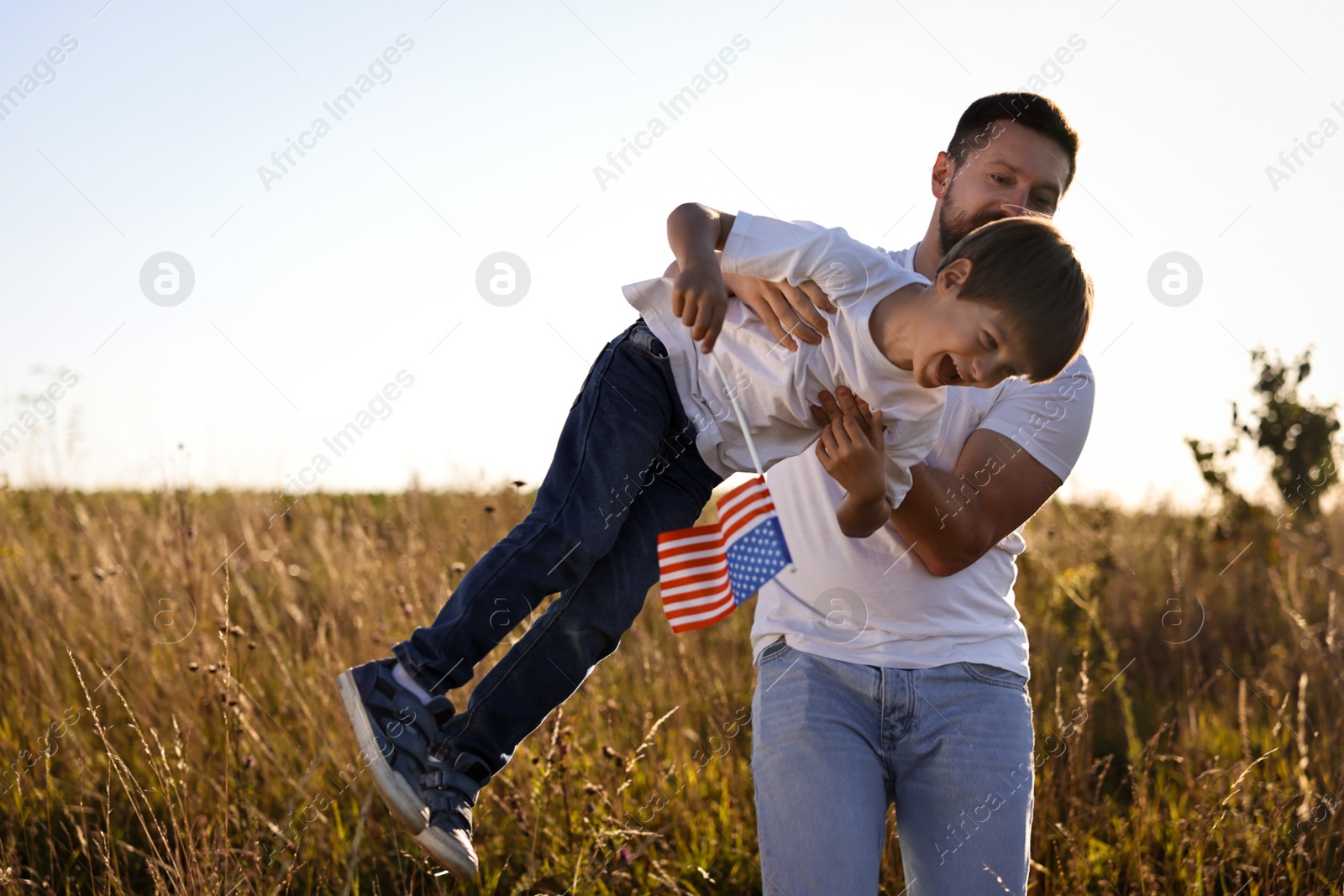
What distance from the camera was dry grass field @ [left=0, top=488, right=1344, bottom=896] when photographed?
117 inches

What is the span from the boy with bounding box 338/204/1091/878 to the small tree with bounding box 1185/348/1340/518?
4.70m

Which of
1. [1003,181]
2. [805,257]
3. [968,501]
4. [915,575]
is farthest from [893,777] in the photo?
[1003,181]

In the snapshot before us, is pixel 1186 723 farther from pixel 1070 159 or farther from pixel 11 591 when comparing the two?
pixel 11 591

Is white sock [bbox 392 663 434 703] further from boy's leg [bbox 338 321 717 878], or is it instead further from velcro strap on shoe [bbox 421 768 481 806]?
velcro strap on shoe [bbox 421 768 481 806]

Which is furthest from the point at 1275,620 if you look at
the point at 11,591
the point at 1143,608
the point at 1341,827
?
the point at 11,591

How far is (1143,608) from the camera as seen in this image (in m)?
5.94

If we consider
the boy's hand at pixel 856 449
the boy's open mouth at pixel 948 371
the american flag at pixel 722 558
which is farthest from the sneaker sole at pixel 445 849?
the boy's open mouth at pixel 948 371

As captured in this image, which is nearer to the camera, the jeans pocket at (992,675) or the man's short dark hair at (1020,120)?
the jeans pocket at (992,675)

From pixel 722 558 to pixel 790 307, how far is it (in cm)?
61

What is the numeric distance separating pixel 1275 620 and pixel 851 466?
4.96 meters

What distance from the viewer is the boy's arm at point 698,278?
2139 mm

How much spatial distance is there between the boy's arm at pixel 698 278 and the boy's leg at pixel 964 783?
0.99 m

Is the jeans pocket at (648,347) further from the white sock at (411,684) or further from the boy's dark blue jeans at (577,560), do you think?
the white sock at (411,684)

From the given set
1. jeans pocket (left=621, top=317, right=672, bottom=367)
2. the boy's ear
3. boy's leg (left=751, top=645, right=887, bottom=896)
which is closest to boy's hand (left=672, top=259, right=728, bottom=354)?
jeans pocket (left=621, top=317, right=672, bottom=367)
